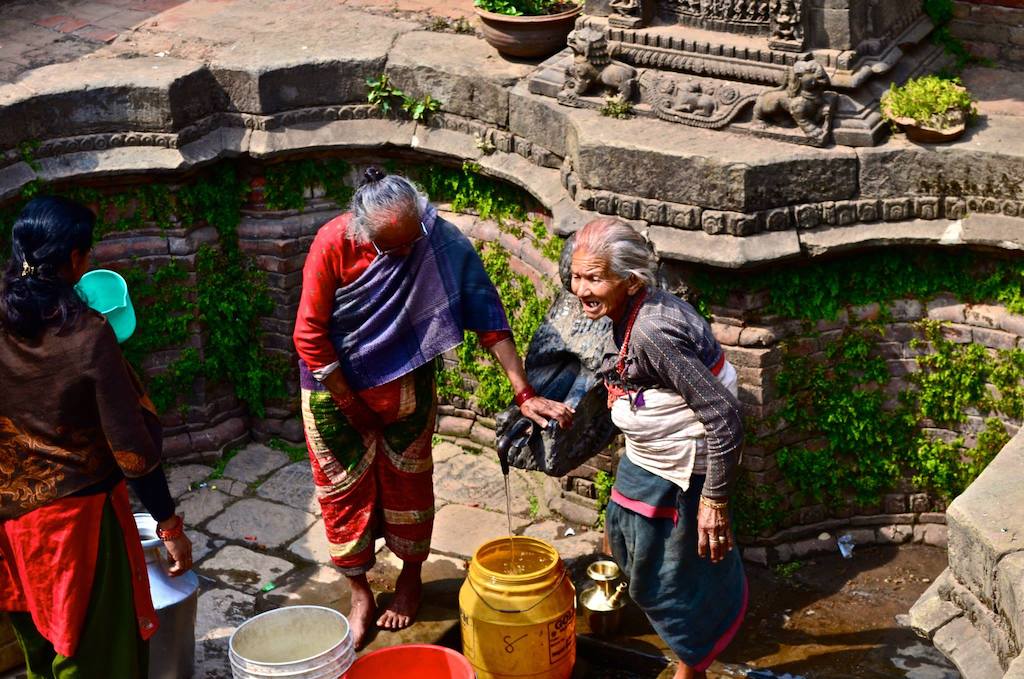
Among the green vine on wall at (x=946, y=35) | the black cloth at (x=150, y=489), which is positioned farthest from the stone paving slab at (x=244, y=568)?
the green vine on wall at (x=946, y=35)

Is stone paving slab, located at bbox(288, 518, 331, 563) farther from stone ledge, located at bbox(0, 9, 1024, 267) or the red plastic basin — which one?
stone ledge, located at bbox(0, 9, 1024, 267)

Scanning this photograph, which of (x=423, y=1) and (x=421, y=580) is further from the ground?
(x=423, y=1)

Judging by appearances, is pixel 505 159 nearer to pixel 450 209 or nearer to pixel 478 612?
pixel 450 209

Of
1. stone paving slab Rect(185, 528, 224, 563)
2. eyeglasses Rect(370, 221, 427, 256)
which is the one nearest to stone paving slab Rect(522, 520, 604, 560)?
stone paving slab Rect(185, 528, 224, 563)

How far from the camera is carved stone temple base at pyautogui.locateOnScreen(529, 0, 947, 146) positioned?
6.23 meters

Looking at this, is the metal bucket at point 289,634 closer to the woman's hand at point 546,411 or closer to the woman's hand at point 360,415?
the woman's hand at point 360,415

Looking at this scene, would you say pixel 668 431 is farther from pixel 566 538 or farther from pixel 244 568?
pixel 244 568

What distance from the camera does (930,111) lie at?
6199mm

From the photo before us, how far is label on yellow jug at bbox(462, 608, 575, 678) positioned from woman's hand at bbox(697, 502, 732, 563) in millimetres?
765

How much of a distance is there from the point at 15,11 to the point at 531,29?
12.3 ft

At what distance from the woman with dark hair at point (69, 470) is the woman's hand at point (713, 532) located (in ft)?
6.17

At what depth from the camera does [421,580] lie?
6.39 m

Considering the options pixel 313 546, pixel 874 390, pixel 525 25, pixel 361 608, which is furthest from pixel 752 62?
pixel 313 546

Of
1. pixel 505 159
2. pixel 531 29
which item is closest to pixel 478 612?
pixel 505 159
